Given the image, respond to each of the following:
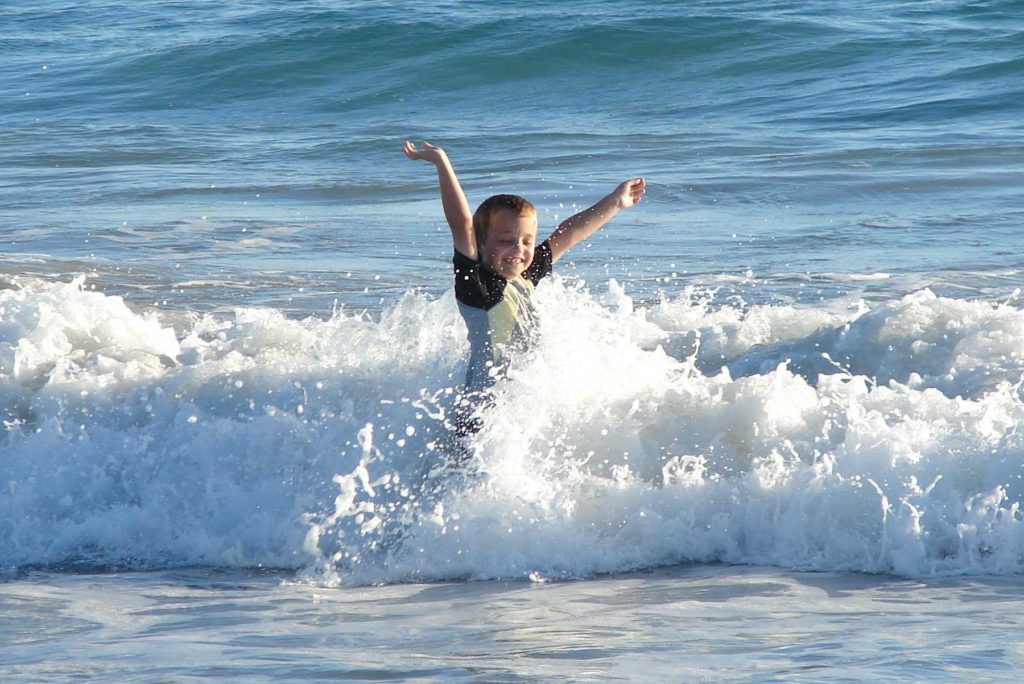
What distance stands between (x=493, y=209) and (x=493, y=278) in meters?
0.26

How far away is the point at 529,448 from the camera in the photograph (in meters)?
5.59

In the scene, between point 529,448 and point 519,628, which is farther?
point 529,448

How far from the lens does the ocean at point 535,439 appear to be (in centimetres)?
423

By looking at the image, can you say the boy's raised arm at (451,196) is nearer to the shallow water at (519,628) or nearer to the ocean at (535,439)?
the ocean at (535,439)

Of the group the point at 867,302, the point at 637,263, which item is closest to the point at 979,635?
the point at 867,302

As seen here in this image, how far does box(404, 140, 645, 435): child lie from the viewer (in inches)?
212

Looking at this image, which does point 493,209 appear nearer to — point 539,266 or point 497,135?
point 539,266

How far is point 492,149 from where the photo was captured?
1584 cm

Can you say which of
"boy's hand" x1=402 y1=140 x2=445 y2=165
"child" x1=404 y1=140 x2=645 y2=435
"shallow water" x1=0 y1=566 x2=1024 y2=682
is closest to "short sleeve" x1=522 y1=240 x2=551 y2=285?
"child" x1=404 y1=140 x2=645 y2=435

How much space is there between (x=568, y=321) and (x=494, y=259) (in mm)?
991

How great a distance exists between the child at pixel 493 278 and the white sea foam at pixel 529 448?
11 centimetres

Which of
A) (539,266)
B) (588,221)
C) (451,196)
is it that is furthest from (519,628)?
(588,221)

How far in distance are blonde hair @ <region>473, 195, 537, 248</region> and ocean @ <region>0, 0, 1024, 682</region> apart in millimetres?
509

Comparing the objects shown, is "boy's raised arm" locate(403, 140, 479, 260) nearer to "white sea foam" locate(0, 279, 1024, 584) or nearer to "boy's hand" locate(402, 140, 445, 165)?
"boy's hand" locate(402, 140, 445, 165)
